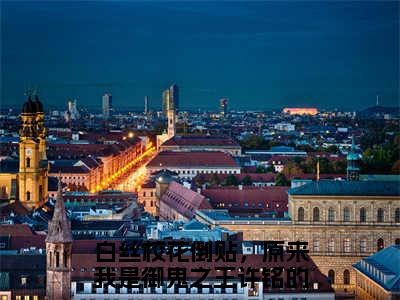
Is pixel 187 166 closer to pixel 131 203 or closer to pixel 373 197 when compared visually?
pixel 131 203

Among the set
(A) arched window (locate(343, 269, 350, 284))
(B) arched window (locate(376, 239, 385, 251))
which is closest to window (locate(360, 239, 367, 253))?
(B) arched window (locate(376, 239, 385, 251))

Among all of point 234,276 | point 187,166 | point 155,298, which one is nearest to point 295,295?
point 234,276

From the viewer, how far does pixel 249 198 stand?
89250mm

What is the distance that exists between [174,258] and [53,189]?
52.2 metres

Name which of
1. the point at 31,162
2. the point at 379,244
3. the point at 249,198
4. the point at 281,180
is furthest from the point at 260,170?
the point at 379,244

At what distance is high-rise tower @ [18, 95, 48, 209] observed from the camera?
9000 centimetres

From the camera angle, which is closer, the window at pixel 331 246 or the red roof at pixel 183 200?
the window at pixel 331 246

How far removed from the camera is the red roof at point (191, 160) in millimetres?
140750

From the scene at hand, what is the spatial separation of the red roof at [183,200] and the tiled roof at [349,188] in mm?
9535

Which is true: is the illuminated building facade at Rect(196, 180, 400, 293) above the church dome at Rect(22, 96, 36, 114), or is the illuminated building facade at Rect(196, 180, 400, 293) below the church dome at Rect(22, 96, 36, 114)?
below

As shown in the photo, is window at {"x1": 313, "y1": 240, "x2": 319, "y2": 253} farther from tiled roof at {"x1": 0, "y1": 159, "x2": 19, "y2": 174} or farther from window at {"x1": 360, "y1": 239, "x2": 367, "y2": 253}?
tiled roof at {"x1": 0, "y1": 159, "x2": 19, "y2": 174}

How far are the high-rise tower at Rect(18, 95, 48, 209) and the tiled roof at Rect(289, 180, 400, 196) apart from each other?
858 inches

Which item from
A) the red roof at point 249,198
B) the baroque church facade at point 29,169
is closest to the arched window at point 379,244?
the red roof at point 249,198

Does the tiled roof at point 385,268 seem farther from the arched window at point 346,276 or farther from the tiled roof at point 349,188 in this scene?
the tiled roof at point 349,188
